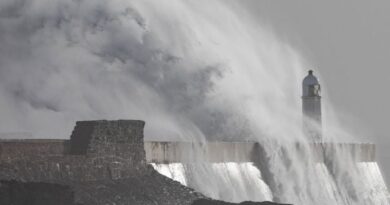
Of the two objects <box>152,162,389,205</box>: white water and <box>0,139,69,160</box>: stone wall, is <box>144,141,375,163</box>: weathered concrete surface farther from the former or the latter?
<box>0,139,69,160</box>: stone wall

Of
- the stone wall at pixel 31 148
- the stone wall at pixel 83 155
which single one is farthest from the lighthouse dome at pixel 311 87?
the stone wall at pixel 31 148

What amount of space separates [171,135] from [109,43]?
15.6ft

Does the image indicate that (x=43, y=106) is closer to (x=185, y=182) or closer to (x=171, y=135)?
(x=171, y=135)

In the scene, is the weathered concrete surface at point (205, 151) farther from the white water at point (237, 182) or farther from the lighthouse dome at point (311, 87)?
the lighthouse dome at point (311, 87)

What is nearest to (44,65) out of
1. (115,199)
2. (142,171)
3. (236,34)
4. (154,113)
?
(154,113)

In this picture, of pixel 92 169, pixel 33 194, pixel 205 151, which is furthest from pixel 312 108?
pixel 33 194

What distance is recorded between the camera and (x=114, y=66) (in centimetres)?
3148

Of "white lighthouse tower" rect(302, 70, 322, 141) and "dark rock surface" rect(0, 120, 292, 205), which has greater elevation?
"white lighthouse tower" rect(302, 70, 322, 141)

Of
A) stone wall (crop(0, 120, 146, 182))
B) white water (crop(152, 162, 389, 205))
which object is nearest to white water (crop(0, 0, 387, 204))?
white water (crop(152, 162, 389, 205))

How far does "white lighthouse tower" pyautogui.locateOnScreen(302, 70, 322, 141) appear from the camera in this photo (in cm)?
3455

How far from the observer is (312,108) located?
118 feet

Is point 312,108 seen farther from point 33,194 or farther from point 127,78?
point 33,194

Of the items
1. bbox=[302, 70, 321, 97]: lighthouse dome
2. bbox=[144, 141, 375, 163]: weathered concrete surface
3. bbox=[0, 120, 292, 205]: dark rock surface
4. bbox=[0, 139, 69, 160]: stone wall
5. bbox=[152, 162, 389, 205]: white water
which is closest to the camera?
bbox=[0, 120, 292, 205]: dark rock surface

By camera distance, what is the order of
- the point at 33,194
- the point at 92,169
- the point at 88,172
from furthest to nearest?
the point at 92,169 < the point at 88,172 < the point at 33,194
